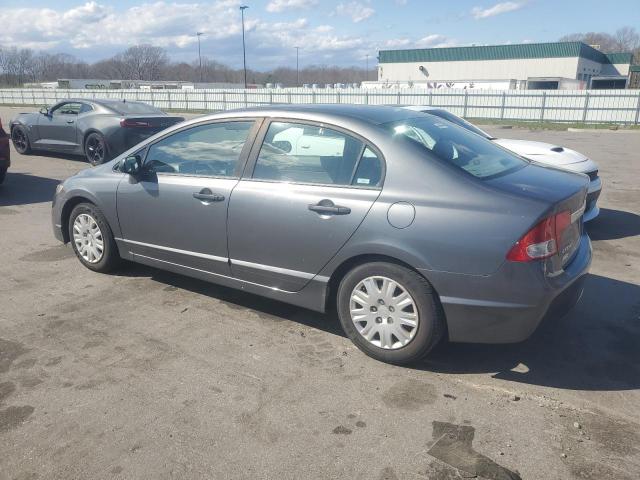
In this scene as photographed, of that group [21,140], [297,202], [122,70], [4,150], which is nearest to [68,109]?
[21,140]

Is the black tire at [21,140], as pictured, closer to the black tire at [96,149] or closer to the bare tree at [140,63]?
the black tire at [96,149]

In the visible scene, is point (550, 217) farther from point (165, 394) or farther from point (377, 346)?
point (165, 394)

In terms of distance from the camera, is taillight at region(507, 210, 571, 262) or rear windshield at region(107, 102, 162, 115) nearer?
taillight at region(507, 210, 571, 262)

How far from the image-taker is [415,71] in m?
67.8

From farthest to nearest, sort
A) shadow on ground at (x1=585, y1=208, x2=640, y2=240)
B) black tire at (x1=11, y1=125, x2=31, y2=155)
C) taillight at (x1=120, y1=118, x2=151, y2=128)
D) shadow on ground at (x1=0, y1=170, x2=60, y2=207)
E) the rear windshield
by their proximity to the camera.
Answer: black tire at (x1=11, y1=125, x2=31, y2=155), the rear windshield, taillight at (x1=120, y1=118, x2=151, y2=128), shadow on ground at (x1=0, y1=170, x2=60, y2=207), shadow on ground at (x1=585, y1=208, x2=640, y2=240)

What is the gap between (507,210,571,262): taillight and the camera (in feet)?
9.88

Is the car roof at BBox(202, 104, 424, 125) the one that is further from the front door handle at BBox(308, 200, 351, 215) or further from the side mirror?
the side mirror

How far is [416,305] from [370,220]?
0.60 metres

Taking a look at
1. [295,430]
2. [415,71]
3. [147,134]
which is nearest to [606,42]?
[415,71]

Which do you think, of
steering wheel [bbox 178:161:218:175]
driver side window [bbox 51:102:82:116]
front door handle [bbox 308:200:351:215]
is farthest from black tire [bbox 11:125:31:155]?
front door handle [bbox 308:200:351:215]

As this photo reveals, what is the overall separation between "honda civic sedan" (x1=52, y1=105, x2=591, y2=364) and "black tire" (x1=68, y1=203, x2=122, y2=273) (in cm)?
43

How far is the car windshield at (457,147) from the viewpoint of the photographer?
3.50 metres

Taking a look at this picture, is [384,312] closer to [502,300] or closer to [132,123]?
[502,300]

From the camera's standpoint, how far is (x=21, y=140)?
13.8 metres
